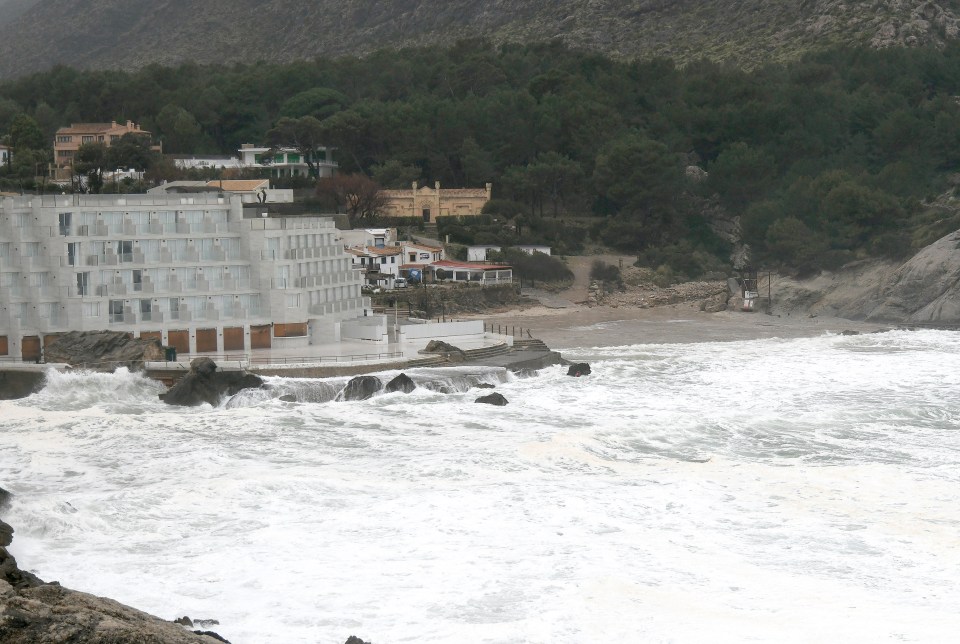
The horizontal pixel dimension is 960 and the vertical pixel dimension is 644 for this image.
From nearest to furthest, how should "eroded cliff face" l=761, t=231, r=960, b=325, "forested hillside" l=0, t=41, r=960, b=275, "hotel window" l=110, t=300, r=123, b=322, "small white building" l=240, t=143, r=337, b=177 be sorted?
1. "hotel window" l=110, t=300, r=123, b=322
2. "eroded cliff face" l=761, t=231, r=960, b=325
3. "forested hillside" l=0, t=41, r=960, b=275
4. "small white building" l=240, t=143, r=337, b=177

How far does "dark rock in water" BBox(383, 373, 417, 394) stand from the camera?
123 ft

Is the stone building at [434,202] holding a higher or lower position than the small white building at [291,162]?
lower

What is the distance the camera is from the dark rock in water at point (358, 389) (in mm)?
Result: 37125

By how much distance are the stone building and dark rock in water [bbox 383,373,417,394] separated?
3394 cm

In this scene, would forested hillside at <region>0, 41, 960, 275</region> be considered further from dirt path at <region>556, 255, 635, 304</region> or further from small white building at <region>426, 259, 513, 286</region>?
small white building at <region>426, 259, 513, 286</region>

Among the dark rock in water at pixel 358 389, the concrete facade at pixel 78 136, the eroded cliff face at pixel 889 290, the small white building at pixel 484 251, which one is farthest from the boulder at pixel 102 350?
the concrete facade at pixel 78 136

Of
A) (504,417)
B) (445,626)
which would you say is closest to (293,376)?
(504,417)

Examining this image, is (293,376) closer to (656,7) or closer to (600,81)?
(600,81)

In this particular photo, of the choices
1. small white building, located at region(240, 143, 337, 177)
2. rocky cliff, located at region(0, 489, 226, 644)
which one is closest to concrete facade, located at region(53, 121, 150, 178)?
small white building, located at region(240, 143, 337, 177)

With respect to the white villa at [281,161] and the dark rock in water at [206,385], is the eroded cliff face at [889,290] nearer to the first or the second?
the white villa at [281,161]

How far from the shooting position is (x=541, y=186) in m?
73.2

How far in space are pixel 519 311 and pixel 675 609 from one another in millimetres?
38414

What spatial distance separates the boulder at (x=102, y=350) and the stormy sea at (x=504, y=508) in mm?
902

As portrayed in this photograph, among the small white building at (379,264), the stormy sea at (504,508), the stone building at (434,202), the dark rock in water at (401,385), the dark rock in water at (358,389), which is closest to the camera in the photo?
the stormy sea at (504,508)
